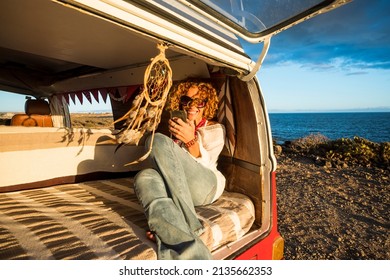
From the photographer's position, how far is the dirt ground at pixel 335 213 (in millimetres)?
3065

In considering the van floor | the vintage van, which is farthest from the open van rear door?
the van floor

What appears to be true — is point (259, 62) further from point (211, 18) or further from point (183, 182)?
point (183, 182)

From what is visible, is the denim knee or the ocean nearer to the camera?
the denim knee

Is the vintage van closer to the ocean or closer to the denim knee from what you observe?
the denim knee

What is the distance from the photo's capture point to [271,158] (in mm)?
2205

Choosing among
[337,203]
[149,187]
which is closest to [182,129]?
[149,187]

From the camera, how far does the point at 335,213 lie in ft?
14.0

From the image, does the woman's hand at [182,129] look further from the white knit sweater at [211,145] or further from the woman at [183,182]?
the white knit sweater at [211,145]

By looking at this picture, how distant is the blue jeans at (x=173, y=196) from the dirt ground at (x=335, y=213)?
2.01 meters

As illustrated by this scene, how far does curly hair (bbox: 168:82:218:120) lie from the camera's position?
2570mm

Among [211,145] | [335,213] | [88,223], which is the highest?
[211,145]

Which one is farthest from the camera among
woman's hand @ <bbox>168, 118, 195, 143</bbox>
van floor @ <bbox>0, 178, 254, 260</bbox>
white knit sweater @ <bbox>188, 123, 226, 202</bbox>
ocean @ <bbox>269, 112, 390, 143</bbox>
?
ocean @ <bbox>269, 112, 390, 143</bbox>

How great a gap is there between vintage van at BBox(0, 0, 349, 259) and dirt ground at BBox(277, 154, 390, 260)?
125cm

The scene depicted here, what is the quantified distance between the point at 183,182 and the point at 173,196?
0.14 m
